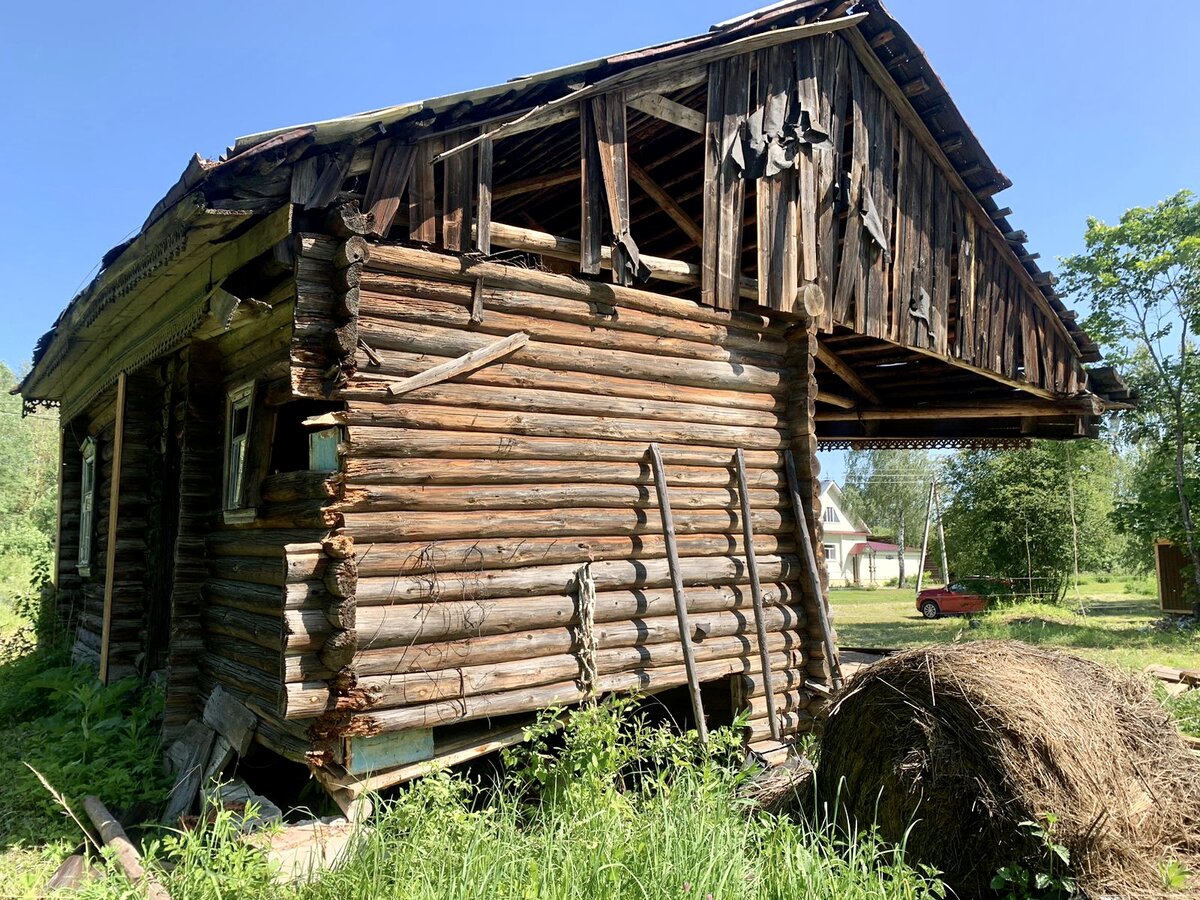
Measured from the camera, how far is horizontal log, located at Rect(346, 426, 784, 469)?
235 inches

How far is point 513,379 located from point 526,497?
99 centimetres

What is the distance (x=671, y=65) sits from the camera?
7.75m

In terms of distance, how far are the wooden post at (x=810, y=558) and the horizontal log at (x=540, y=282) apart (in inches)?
Result: 65.2

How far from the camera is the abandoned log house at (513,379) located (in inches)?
232

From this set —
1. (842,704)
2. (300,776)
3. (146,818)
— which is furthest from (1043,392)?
(146,818)

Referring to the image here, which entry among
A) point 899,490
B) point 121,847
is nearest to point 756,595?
point 121,847

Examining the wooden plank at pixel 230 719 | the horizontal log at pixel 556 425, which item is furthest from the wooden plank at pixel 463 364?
the wooden plank at pixel 230 719

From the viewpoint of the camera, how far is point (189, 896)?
3988 millimetres

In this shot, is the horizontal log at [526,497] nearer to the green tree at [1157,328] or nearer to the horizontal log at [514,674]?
the horizontal log at [514,674]

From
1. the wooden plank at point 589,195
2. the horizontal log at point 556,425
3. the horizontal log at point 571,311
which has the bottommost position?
the horizontal log at point 556,425

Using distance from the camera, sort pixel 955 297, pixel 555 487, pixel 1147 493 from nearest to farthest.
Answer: pixel 555 487 < pixel 955 297 < pixel 1147 493

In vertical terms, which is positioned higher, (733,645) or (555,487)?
(555,487)

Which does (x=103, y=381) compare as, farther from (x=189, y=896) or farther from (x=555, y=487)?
(x=189, y=896)

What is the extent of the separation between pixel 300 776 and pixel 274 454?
2918 millimetres
